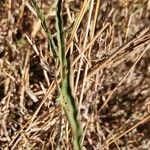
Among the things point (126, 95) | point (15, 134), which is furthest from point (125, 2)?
point (15, 134)

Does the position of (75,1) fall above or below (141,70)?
above

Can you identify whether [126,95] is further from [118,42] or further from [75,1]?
[75,1]

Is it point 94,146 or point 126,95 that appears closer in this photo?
point 94,146

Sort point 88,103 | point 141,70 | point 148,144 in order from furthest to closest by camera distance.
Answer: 1. point 141,70
2. point 148,144
3. point 88,103

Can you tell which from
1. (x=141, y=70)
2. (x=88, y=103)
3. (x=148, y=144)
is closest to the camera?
(x=88, y=103)

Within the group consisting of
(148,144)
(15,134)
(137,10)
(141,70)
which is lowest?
(148,144)

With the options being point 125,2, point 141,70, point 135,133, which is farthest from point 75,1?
point 135,133
